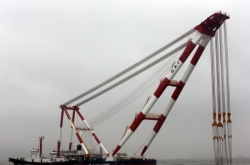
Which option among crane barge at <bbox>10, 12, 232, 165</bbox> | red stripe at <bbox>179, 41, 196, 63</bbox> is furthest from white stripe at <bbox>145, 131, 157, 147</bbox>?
red stripe at <bbox>179, 41, 196, 63</bbox>

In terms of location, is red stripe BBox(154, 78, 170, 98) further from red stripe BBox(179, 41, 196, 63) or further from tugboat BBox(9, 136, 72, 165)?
tugboat BBox(9, 136, 72, 165)

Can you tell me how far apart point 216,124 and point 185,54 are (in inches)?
517

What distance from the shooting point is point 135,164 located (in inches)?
2057

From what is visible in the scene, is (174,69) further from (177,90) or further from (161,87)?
(177,90)

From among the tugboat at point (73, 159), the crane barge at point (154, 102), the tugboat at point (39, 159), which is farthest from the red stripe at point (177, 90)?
the tugboat at point (39, 159)

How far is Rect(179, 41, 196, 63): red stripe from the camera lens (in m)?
39.2

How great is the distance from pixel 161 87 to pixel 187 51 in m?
5.84

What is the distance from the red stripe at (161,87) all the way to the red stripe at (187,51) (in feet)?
11.3

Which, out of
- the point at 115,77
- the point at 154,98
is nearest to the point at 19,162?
the point at 115,77

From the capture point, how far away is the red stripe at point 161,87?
40.7m

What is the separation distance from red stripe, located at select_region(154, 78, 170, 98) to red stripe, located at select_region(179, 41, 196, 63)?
136 inches

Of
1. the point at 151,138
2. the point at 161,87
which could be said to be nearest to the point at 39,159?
the point at 151,138

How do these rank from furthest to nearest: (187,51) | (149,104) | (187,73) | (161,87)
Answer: (149,104) → (161,87) → (187,73) → (187,51)

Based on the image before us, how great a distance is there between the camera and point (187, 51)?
3941 cm
